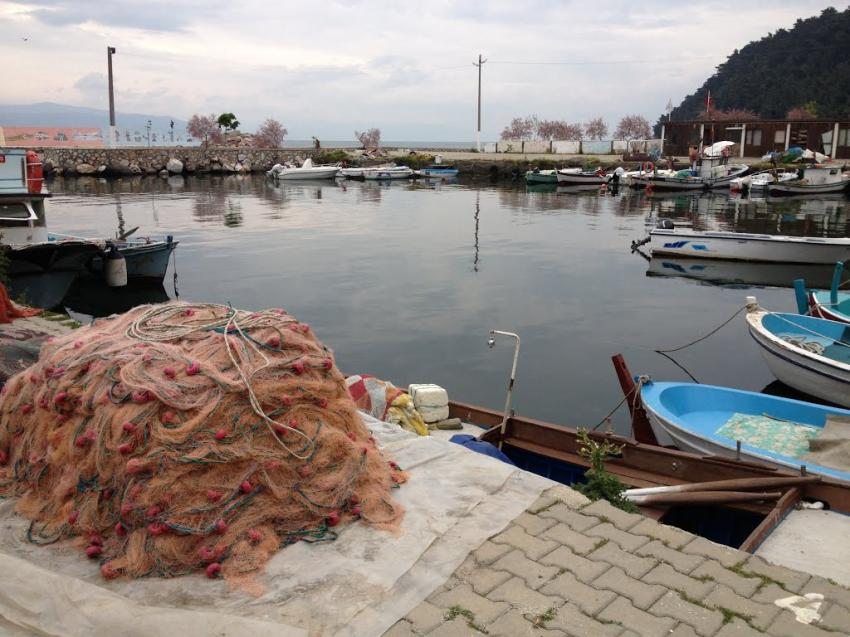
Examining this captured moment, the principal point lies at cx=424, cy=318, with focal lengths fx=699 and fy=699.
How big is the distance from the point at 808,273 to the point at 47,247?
2262 centimetres

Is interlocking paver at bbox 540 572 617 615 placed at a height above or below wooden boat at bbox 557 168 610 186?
below

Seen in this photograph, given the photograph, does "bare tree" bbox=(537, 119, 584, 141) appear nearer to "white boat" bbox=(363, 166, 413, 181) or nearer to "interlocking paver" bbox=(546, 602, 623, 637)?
"white boat" bbox=(363, 166, 413, 181)

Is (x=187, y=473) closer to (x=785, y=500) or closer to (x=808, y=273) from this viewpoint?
(x=785, y=500)

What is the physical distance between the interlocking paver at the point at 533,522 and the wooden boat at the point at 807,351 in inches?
297

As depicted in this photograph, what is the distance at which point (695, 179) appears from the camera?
165ft

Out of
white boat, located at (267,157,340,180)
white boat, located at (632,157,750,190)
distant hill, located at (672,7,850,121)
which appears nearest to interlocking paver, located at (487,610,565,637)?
white boat, located at (632,157,750,190)

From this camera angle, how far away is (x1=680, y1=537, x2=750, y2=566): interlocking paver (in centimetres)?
446

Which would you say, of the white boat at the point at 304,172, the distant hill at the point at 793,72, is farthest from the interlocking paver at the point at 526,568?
the distant hill at the point at 793,72

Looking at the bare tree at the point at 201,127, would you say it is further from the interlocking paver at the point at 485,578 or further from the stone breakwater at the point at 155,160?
the interlocking paver at the point at 485,578

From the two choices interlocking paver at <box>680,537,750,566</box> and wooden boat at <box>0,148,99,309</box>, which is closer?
interlocking paver at <box>680,537,750,566</box>

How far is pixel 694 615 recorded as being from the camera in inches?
153

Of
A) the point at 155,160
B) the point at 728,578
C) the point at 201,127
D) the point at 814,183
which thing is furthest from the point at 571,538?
the point at 201,127

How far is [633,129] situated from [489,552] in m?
109

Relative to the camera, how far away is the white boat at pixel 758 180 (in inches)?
1935
